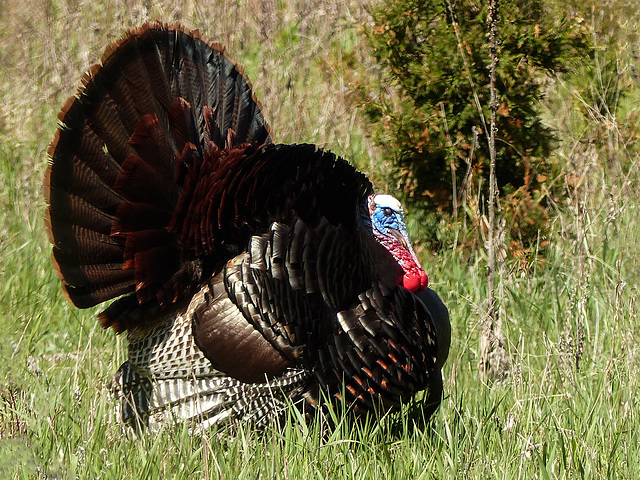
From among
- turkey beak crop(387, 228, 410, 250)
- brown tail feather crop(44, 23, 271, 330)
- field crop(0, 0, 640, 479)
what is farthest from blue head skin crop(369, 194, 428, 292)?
brown tail feather crop(44, 23, 271, 330)

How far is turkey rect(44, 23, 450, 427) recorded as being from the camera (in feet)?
9.55

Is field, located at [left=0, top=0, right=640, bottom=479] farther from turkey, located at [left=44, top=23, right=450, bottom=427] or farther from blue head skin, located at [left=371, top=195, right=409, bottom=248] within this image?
blue head skin, located at [left=371, top=195, right=409, bottom=248]

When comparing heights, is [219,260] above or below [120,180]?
below

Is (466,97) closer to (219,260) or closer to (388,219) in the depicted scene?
(388,219)

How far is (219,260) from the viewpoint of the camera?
315cm

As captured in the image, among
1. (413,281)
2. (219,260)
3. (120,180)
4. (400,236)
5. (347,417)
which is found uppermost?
(120,180)

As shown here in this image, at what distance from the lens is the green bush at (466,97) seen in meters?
4.60

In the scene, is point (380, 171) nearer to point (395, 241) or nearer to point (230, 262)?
point (395, 241)

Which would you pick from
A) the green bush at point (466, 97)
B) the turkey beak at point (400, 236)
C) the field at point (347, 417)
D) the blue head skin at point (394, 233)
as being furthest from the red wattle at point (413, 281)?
the green bush at point (466, 97)

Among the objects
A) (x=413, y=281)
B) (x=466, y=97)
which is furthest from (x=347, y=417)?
(x=466, y=97)

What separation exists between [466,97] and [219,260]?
7.31 feet

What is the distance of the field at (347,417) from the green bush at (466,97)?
0.26 metres

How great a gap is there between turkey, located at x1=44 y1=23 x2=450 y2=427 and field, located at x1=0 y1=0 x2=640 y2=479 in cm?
18

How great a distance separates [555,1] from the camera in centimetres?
474
